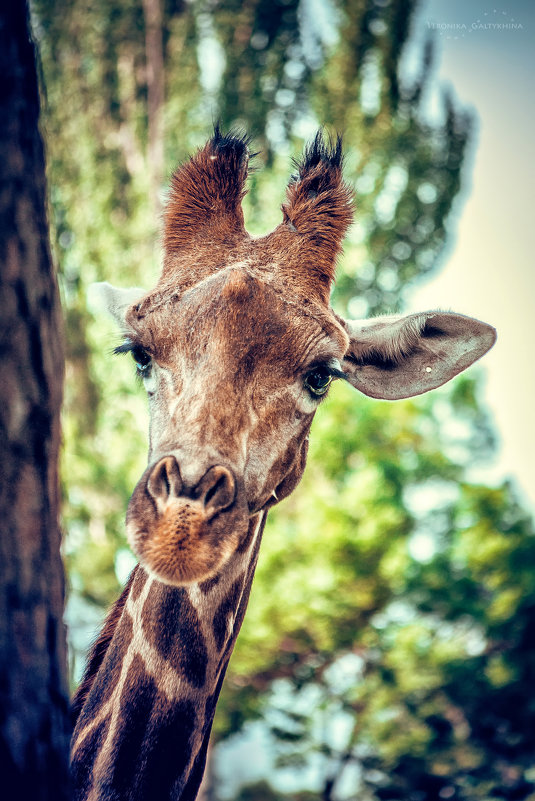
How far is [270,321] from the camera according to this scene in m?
2.55

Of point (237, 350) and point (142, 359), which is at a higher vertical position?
point (237, 350)

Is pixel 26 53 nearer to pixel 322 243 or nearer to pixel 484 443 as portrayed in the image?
pixel 322 243

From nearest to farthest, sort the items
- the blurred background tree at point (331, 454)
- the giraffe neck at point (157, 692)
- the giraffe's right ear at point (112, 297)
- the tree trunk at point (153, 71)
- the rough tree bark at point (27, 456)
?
the rough tree bark at point (27, 456) → the giraffe neck at point (157, 692) → the giraffe's right ear at point (112, 297) → the blurred background tree at point (331, 454) → the tree trunk at point (153, 71)

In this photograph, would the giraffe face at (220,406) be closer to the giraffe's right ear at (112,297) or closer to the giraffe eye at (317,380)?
the giraffe eye at (317,380)

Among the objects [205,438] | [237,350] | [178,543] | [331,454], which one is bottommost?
[331,454]

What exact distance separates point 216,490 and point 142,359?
97 cm

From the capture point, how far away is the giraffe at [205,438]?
2.11 meters

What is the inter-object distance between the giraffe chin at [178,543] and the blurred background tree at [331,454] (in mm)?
9364

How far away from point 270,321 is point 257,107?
14.9 metres

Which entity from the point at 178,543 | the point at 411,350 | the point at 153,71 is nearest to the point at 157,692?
the point at 178,543

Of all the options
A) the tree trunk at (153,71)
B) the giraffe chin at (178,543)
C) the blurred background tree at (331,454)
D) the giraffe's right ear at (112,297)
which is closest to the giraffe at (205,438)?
the giraffe chin at (178,543)

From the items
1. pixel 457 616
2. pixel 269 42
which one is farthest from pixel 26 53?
pixel 269 42

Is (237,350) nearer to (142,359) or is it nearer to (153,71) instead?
(142,359)

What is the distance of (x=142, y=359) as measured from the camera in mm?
2820
